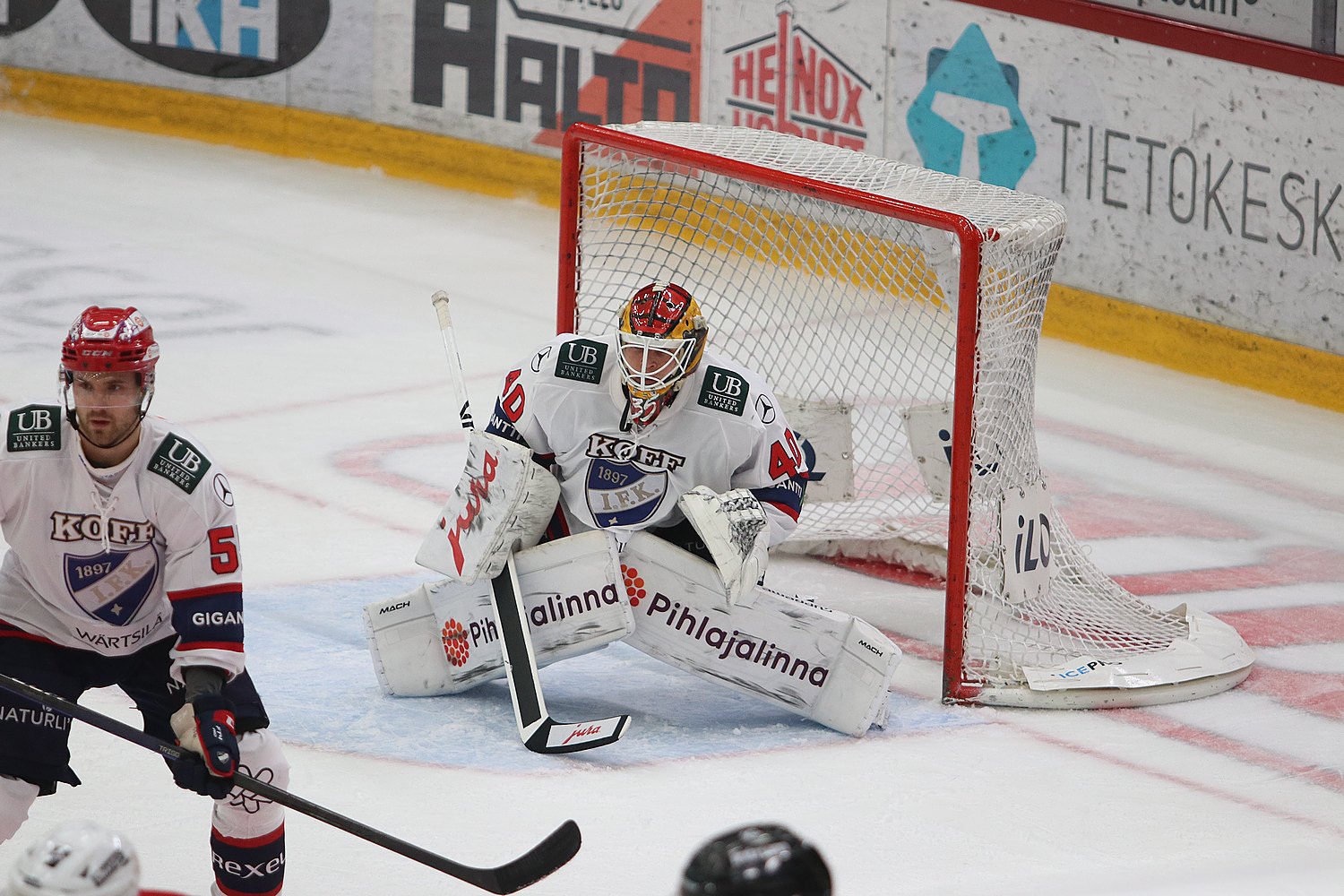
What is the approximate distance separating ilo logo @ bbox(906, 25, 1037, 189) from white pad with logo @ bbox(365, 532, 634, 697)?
4074 mm

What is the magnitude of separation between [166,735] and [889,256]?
10.9 ft

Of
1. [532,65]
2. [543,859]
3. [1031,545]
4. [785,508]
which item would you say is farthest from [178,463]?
[532,65]

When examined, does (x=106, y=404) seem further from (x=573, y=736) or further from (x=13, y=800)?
(x=573, y=736)

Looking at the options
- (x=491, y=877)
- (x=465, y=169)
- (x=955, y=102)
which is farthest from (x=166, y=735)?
(x=465, y=169)

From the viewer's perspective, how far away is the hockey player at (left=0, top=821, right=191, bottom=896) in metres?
1.92

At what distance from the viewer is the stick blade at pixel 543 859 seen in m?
3.27

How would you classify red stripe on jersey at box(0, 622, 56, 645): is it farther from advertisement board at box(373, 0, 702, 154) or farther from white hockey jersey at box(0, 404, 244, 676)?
advertisement board at box(373, 0, 702, 154)

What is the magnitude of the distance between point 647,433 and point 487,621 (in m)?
0.55

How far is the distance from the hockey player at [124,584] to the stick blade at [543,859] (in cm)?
39

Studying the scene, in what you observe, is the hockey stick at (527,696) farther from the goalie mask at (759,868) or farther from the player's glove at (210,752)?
the goalie mask at (759,868)

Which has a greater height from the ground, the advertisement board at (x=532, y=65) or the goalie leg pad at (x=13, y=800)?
the advertisement board at (x=532, y=65)

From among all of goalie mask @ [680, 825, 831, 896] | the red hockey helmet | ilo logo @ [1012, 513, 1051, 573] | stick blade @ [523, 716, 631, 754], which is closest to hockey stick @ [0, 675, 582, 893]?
the red hockey helmet

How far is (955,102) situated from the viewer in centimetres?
820

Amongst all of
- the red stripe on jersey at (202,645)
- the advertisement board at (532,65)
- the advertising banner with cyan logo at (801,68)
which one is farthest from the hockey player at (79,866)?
the advertisement board at (532,65)
